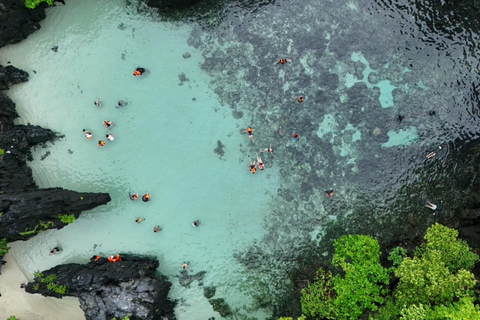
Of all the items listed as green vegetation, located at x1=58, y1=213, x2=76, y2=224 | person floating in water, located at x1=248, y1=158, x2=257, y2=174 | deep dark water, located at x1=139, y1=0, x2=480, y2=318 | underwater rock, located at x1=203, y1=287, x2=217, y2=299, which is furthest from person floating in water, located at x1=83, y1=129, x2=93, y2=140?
underwater rock, located at x1=203, y1=287, x2=217, y2=299

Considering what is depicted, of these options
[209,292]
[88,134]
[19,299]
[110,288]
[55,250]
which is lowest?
[209,292]

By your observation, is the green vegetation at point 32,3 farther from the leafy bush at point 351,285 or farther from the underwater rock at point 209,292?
the leafy bush at point 351,285

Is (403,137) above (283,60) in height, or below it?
below

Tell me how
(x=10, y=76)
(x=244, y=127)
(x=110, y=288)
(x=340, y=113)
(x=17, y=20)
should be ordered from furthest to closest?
1. (x=340, y=113)
2. (x=244, y=127)
3. (x=10, y=76)
4. (x=17, y=20)
5. (x=110, y=288)

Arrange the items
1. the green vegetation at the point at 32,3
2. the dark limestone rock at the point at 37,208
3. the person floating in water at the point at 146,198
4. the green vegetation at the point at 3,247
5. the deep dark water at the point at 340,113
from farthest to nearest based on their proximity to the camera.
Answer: the deep dark water at the point at 340,113, the person floating in water at the point at 146,198, the green vegetation at the point at 32,3, the green vegetation at the point at 3,247, the dark limestone rock at the point at 37,208

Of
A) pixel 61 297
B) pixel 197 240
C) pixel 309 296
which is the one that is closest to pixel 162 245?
pixel 197 240

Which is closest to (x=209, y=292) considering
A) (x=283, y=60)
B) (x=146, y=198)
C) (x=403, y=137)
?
(x=146, y=198)

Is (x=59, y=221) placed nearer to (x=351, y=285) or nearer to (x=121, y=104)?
(x=121, y=104)

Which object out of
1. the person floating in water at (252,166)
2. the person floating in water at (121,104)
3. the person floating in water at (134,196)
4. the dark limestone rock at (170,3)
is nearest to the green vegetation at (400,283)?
the person floating in water at (252,166)
